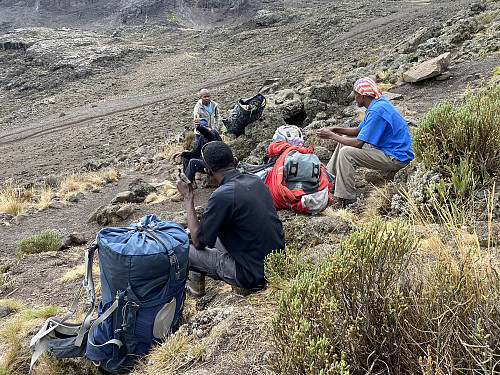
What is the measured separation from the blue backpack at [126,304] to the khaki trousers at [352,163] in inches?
98.8

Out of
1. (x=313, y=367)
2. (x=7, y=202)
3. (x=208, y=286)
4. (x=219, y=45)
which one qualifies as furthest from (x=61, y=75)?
(x=313, y=367)

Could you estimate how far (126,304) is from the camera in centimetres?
274

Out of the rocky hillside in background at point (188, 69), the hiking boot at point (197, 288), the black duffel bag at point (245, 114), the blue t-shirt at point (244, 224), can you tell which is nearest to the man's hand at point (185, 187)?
the blue t-shirt at point (244, 224)

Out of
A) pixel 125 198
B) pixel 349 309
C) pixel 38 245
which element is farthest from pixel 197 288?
pixel 125 198

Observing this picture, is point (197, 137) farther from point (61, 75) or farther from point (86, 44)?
point (86, 44)

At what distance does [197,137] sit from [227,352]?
542 cm

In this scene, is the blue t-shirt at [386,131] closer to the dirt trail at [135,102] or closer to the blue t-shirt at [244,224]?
the blue t-shirt at [244,224]

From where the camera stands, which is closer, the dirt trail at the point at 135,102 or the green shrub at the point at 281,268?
the green shrub at the point at 281,268

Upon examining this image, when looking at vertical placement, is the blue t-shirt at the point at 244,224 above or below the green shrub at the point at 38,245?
above

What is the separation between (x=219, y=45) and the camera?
4141 cm

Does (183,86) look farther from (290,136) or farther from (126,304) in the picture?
(126,304)

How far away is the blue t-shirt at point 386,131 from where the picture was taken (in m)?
4.53

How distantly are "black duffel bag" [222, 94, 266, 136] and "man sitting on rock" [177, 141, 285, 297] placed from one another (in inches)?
209

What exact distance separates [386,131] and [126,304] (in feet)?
11.9
